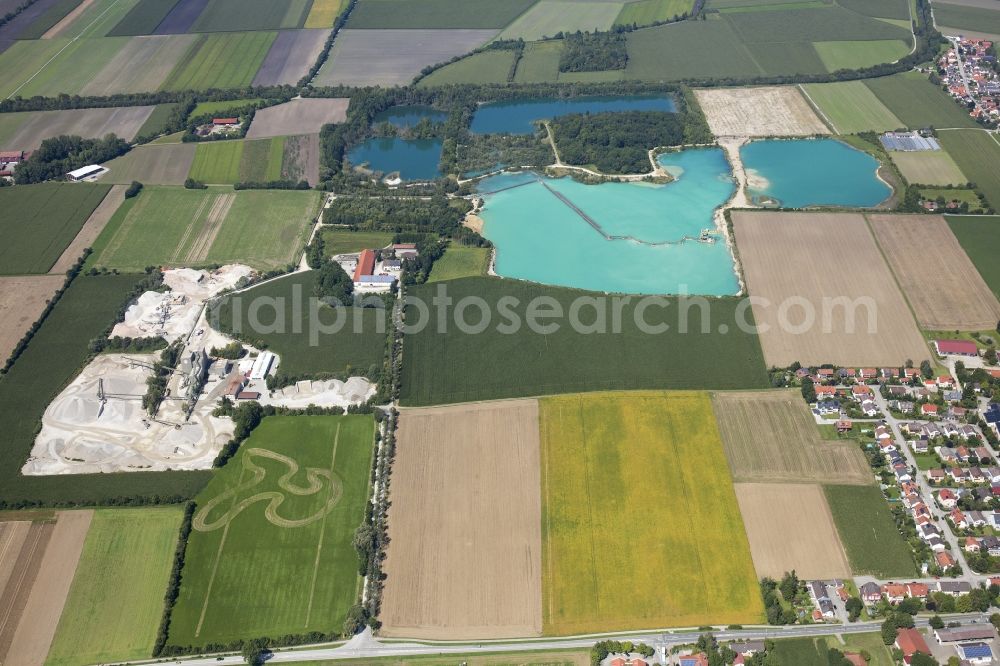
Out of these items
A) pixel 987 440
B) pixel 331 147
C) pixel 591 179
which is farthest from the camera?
pixel 331 147

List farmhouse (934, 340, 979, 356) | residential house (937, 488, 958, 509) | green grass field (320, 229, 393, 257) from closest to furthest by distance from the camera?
residential house (937, 488, 958, 509) → farmhouse (934, 340, 979, 356) → green grass field (320, 229, 393, 257)

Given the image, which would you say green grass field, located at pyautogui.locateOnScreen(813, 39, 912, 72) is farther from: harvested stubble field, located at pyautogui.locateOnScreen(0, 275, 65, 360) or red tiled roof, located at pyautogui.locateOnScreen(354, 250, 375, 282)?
harvested stubble field, located at pyautogui.locateOnScreen(0, 275, 65, 360)

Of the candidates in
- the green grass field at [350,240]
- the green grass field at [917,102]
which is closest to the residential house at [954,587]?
the green grass field at [350,240]

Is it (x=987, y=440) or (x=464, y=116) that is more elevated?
(x=464, y=116)

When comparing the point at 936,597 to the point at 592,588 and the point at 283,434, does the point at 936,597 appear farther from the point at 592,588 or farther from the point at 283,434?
the point at 283,434

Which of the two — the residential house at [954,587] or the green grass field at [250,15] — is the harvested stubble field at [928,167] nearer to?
the residential house at [954,587]

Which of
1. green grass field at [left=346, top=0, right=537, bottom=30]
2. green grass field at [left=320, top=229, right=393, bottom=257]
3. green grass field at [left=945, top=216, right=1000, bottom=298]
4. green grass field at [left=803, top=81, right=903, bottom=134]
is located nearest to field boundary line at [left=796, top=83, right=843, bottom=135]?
green grass field at [left=803, top=81, right=903, bottom=134]

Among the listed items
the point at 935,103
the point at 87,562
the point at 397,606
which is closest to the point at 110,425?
the point at 87,562
